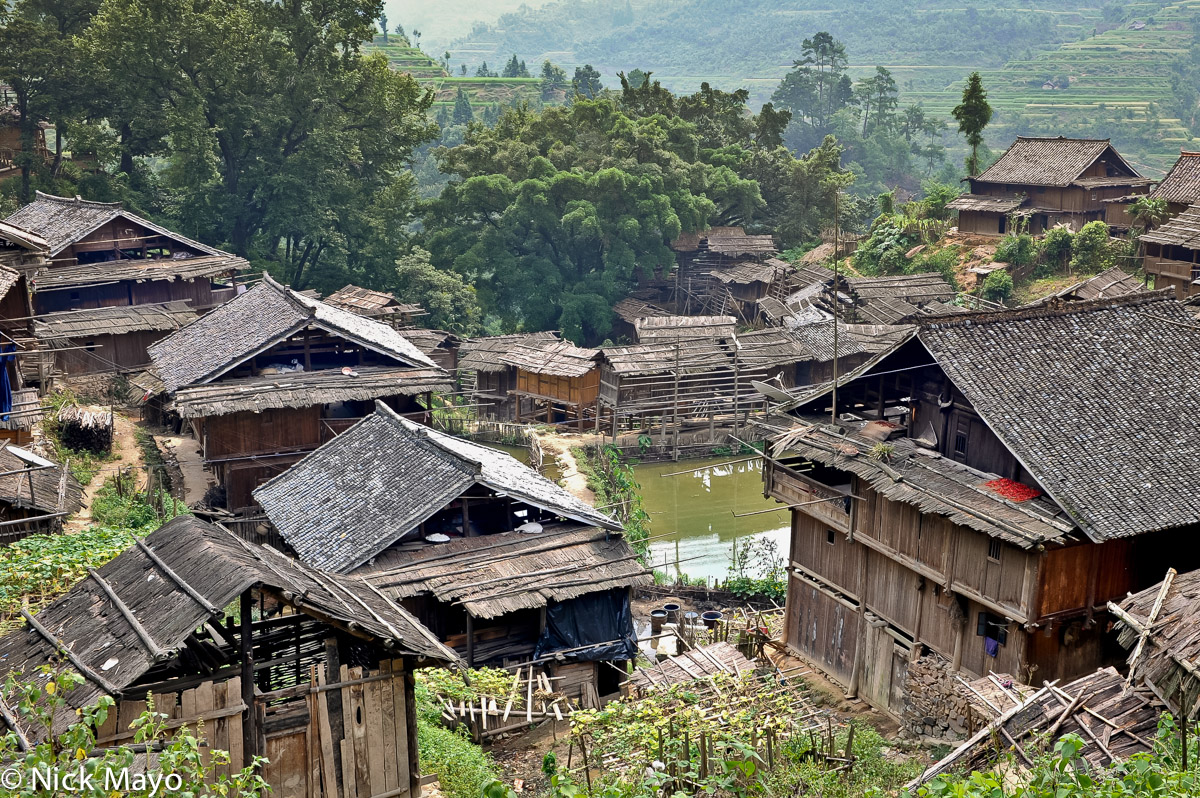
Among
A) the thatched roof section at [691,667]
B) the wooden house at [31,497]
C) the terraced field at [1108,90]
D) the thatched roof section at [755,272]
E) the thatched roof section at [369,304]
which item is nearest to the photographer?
the thatched roof section at [691,667]

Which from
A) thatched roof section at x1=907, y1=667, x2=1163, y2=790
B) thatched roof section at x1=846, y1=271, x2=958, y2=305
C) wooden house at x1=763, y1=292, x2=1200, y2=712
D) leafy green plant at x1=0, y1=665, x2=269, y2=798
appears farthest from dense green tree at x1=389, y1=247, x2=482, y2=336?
leafy green plant at x1=0, y1=665, x2=269, y2=798

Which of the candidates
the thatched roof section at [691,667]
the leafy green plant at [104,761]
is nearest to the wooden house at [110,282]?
the thatched roof section at [691,667]

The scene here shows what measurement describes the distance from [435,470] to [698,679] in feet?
17.6

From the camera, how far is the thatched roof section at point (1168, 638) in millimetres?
12086

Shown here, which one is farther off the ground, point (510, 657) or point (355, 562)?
point (355, 562)

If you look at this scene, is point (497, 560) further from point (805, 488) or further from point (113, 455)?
point (113, 455)

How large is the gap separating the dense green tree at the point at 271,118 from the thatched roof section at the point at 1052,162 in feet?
79.2

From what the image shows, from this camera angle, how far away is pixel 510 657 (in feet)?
57.4

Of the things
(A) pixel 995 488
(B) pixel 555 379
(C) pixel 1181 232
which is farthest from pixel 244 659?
(C) pixel 1181 232

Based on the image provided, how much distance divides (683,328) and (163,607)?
29.2 m

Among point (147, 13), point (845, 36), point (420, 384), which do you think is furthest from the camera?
point (845, 36)

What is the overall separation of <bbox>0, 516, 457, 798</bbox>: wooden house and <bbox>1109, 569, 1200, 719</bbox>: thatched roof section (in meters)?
7.63

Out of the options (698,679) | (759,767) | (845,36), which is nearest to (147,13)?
(698,679)

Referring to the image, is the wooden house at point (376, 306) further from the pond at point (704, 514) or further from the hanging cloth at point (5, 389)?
the hanging cloth at point (5, 389)
